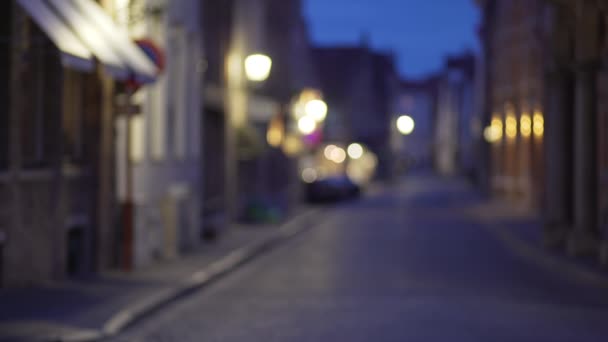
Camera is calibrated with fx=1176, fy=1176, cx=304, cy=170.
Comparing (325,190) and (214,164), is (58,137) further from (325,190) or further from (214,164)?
(325,190)

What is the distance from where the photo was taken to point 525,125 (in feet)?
140

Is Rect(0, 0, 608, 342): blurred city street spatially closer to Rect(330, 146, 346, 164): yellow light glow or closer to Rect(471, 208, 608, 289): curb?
Rect(471, 208, 608, 289): curb

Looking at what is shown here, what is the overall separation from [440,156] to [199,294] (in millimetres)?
114579

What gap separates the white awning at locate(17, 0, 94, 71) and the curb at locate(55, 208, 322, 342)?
272cm

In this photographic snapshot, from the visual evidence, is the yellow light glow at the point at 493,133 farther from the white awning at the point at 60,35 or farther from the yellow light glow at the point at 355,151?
the white awning at the point at 60,35

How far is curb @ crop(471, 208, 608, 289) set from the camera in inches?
699

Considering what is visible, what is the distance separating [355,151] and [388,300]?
78.1m

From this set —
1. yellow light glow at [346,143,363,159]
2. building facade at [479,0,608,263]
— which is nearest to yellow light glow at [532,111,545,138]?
building facade at [479,0,608,263]

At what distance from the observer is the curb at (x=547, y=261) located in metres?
17.8

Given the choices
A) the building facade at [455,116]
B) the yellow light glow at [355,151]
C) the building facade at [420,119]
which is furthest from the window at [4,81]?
the building facade at [420,119]

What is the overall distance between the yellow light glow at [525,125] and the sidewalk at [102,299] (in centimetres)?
2221

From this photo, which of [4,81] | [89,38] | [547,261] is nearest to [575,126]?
[547,261]

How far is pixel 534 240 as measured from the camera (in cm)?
2577

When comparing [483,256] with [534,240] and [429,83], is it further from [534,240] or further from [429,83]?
[429,83]
